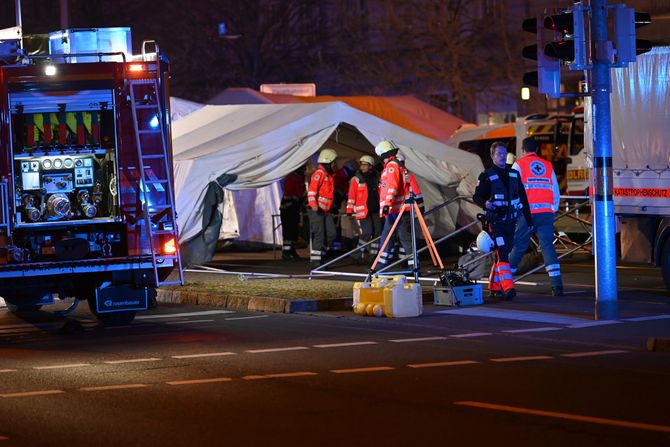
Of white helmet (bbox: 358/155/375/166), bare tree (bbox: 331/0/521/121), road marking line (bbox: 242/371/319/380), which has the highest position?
bare tree (bbox: 331/0/521/121)

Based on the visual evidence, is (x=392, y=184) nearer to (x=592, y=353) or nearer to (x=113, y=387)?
(x=592, y=353)

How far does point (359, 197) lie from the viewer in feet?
76.2

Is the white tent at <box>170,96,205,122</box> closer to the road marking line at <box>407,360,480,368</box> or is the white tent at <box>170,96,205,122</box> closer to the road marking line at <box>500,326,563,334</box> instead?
the road marking line at <box>500,326,563,334</box>

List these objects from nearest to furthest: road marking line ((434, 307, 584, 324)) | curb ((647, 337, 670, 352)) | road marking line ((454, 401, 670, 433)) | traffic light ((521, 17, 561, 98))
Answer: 1. road marking line ((454, 401, 670, 433))
2. curb ((647, 337, 670, 352))
3. traffic light ((521, 17, 561, 98))
4. road marking line ((434, 307, 584, 324))

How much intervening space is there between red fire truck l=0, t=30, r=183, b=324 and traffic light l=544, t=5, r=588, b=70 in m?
4.39

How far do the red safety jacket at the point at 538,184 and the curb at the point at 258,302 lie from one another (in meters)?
2.66

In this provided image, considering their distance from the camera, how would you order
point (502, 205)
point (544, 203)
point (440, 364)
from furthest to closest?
point (544, 203), point (502, 205), point (440, 364)

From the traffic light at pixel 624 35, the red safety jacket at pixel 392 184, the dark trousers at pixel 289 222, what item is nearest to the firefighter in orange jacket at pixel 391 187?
the red safety jacket at pixel 392 184

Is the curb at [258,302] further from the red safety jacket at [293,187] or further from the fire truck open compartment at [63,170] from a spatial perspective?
the red safety jacket at [293,187]

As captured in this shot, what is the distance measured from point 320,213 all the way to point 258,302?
7128 millimetres

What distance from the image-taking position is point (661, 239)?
53.4 ft

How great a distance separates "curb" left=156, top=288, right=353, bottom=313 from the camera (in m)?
15.9

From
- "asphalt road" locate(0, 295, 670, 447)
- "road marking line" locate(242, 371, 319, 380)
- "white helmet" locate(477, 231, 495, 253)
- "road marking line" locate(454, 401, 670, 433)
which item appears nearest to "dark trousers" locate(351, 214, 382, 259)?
"white helmet" locate(477, 231, 495, 253)

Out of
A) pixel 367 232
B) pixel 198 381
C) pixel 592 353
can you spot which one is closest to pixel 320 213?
Result: pixel 367 232
